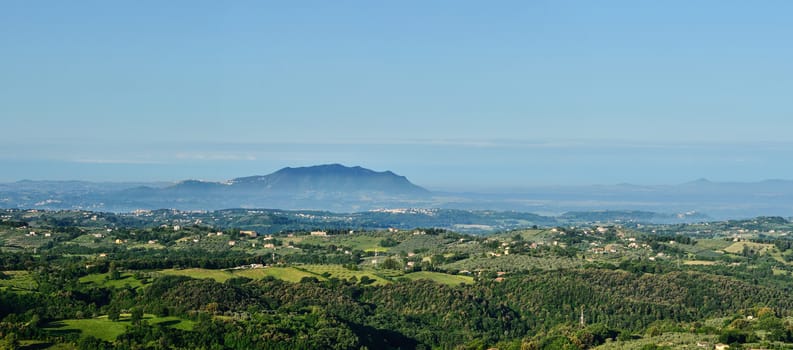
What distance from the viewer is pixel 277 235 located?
158m

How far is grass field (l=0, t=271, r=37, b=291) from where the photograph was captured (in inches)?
3113

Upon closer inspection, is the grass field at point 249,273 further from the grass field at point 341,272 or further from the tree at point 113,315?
the tree at point 113,315

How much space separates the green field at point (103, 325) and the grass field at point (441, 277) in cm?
3731

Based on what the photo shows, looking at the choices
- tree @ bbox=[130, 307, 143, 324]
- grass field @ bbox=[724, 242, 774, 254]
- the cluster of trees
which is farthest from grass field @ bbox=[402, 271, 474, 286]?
grass field @ bbox=[724, 242, 774, 254]

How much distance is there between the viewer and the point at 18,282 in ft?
272

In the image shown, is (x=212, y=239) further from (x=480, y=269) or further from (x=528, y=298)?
(x=528, y=298)

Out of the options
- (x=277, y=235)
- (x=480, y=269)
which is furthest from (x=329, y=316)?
(x=277, y=235)

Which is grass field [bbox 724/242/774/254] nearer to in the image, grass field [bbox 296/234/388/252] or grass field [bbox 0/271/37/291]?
grass field [bbox 296/234/388/252]

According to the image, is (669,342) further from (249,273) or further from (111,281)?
(111,281)

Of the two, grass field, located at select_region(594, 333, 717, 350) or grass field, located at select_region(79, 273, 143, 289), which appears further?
grass field, located at select_region(79, 273, 143, 289)

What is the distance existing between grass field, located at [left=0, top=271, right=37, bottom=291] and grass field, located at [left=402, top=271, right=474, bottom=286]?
38.9m

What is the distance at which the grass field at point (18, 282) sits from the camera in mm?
79062

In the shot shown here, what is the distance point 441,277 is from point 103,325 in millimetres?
46986

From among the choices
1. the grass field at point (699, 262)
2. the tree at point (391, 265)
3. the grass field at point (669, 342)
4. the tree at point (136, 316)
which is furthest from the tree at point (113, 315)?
the grass field at point (699, 262)
